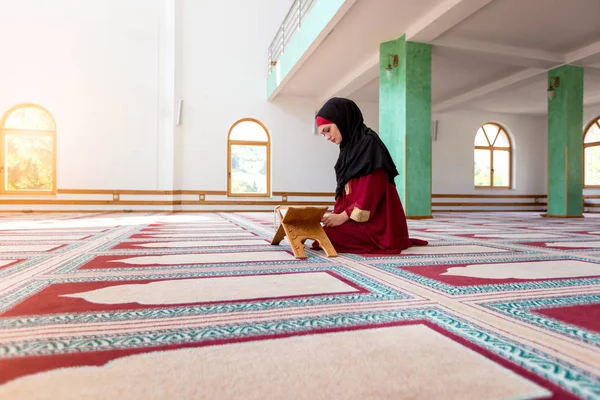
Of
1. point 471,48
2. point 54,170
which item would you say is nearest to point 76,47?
point 54,170

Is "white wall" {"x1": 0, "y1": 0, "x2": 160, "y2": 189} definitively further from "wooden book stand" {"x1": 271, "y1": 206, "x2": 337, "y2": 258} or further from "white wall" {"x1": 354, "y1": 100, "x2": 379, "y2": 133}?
"wooden book stand" {"x1": 271, "y1": 206, "x2": 337, "y2": 258}

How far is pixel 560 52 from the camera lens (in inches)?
248

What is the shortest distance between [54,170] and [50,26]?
9.23 feet

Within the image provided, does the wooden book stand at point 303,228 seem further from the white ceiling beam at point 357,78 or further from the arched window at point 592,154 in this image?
the arched window at point 592,154

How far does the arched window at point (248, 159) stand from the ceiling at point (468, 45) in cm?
109

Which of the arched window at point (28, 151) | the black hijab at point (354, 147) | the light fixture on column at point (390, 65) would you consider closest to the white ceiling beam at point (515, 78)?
the light fixture on column at point (390, 65)

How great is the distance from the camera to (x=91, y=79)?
7.71m

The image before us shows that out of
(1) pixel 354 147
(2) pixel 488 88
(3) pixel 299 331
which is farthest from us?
(2) pixel 488 88

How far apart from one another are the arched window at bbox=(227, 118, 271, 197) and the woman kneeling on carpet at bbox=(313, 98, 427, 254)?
20.8ft

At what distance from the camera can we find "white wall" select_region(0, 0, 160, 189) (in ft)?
24.6

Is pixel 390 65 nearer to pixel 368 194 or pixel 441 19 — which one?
pixel 441 19

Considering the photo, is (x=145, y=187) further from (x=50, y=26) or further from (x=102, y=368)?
(x=102, y=368)

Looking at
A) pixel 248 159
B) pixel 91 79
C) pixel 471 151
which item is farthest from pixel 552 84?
pixel 91 79

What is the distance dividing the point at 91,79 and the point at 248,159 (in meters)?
3.47
